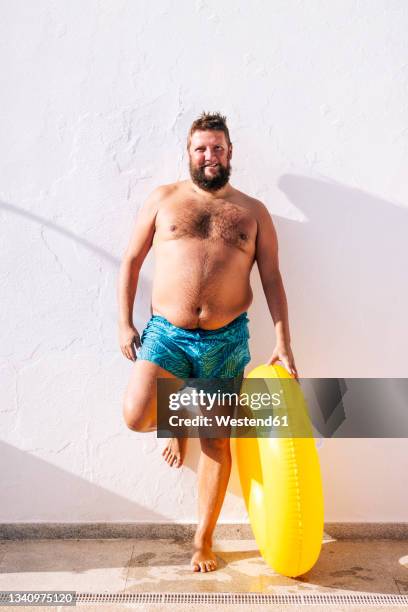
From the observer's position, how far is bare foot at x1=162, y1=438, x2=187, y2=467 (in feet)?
10.2

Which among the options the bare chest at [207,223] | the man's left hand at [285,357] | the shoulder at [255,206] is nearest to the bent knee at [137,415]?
the man's left hand at [285,357]

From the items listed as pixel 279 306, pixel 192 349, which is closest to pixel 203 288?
pixel 192 349

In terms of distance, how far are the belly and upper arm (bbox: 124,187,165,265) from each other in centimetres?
9

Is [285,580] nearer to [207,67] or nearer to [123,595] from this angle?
[123,595]

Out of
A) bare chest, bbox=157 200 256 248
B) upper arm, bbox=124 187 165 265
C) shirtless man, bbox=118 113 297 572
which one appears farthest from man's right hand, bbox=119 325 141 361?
bare chest, bbox=157 200 256 248

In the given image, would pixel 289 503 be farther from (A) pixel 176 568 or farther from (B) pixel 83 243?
(B) pixel 83 243

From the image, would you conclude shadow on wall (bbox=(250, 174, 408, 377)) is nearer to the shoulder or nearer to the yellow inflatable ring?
the shoulder

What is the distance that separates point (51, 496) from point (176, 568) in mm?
750

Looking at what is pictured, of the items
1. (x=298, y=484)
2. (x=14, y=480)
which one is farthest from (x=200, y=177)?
(x=14, y=480)

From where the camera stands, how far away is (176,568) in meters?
2.86

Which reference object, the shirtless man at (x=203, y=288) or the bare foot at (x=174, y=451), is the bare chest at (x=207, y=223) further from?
the bare foot at (x=174, y=451)

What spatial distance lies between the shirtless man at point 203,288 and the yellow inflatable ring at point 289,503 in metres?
0.31

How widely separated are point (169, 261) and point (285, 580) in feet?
4.73

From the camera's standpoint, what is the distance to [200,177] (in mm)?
2844
